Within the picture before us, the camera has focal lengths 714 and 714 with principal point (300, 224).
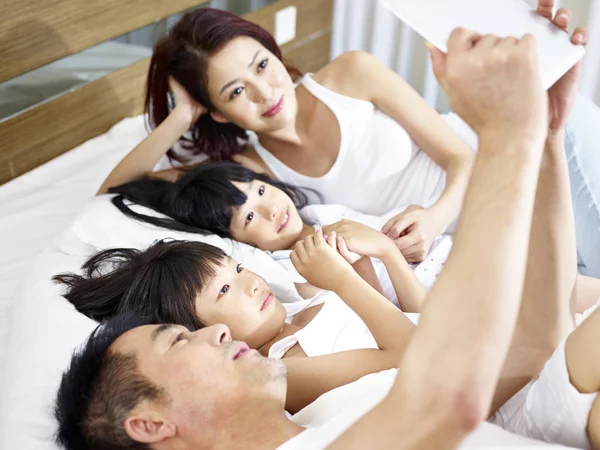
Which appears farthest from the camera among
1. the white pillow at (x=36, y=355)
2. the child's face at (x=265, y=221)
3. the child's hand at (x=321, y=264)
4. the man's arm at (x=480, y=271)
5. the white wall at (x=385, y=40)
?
the white wall at (x=385, y=40)

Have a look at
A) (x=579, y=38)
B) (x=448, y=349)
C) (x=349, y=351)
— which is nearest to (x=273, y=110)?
(x=349, y=351)

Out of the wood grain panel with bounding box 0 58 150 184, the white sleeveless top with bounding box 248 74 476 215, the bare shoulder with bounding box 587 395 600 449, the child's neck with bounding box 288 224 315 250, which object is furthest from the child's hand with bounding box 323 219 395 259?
the wood grain panel with bounding box 0 58 150 184

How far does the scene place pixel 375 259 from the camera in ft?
5.18

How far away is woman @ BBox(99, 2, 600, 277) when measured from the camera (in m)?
1.76

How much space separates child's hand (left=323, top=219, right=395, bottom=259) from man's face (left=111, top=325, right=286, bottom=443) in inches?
16.1

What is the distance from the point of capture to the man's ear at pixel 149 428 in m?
0.99

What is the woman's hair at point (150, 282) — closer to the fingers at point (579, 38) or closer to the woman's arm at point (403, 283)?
the woman's arm at point (403, 283)

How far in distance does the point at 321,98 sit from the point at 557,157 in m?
0.93

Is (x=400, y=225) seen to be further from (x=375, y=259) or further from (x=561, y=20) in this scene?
(x=561, y=20)

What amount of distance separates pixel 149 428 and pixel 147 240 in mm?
590

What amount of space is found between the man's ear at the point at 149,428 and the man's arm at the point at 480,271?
14.7 inches

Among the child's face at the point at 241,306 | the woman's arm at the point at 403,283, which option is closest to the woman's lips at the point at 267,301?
the child's face at the point at 241,306

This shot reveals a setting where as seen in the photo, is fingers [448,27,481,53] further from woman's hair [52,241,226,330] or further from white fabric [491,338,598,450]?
woman's hair [52,241,226,330]

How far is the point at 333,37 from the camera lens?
294 centimetres
